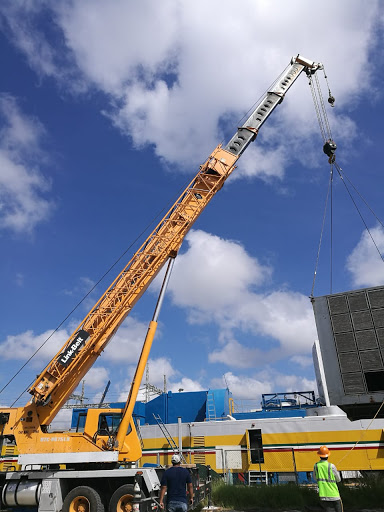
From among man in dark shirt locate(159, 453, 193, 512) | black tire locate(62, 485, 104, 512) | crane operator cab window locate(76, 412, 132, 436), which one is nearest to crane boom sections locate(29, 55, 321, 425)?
crane operator cab window locate(76, 412, 132, 436)

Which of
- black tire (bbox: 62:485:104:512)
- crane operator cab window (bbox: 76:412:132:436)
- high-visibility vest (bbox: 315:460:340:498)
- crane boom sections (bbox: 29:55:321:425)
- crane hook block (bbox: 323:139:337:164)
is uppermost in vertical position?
crane hook block (bbox: 323:139:337:164)

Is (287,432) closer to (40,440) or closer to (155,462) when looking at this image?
(155,462)

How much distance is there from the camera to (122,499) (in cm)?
1048

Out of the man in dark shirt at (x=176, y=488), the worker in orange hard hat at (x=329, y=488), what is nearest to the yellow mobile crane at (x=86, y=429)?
the man in dark shirt at (x=176, y=488)

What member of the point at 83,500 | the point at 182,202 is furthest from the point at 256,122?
the point at 83,500

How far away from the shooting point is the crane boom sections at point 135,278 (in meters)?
12.0

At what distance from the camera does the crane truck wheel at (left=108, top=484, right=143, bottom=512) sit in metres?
10.4

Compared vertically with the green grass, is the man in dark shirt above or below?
above

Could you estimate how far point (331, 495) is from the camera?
7094 millimetres

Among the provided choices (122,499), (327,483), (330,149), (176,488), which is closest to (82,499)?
(122,499)

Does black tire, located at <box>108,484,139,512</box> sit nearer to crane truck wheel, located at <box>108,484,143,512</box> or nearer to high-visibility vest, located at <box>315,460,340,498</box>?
crane truck wheel, located at <box>108,484,143,512</box>

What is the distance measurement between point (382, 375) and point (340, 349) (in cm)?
113

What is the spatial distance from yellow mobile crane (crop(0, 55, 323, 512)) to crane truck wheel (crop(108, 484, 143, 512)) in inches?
0.9

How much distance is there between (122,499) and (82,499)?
4.25 ft
